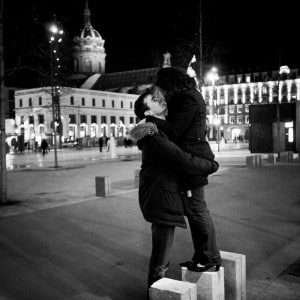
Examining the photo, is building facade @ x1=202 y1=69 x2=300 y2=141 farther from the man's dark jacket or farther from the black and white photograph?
the man's dark jacket

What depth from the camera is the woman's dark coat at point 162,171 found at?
397 centimetres

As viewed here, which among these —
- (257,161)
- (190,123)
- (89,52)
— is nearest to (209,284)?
(190,123)

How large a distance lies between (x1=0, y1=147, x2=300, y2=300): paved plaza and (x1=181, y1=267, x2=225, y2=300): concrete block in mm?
886

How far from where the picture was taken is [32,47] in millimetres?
12641

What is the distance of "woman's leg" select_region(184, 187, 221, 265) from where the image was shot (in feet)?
14.1

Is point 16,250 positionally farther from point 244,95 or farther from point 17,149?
point 244,95

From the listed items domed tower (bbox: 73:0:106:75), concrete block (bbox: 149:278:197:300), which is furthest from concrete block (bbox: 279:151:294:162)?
domed tower (bbox: 73:0:106:75)

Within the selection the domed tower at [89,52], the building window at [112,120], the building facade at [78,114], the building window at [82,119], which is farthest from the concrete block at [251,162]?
the domed tower at [89,52]

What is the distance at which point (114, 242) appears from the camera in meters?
7.25

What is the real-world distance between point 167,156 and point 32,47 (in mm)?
9836

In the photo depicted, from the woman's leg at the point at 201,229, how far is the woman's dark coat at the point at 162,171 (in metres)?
0.16

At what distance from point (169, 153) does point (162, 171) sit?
236 millimetres

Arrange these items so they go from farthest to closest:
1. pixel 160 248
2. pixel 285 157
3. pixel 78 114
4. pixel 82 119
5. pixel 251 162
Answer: pixel 82 119, pixel 78 114, pixel 285 157, pixel 251 162, pixel 160 248

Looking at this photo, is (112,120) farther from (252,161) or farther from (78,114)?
(252,161)
